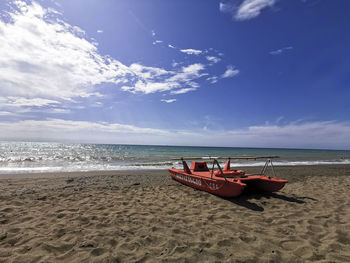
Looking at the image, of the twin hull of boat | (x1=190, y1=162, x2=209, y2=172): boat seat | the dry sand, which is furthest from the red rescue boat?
(x1=190, y1=162, x2=209, y2=172): boat seat

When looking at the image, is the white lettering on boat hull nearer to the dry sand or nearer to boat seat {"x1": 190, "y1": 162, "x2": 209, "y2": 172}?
boat seat {"x1": 190, "y1": 162, "x2": 209, "y2": 172}

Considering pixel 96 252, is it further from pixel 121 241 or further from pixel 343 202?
pixel 343 202

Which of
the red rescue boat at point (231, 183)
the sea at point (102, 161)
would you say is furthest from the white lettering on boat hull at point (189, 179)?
the sea at point (102, 161)

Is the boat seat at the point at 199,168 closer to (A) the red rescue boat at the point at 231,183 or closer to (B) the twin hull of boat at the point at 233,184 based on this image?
(A) the red rescue boat at the point at 231,183

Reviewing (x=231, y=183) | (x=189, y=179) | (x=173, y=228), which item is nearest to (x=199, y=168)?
(x=189, y=179)

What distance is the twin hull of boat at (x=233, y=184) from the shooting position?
6.00m

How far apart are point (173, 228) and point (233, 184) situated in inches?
116

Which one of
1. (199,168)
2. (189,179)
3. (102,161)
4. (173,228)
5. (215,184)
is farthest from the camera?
(102,161)

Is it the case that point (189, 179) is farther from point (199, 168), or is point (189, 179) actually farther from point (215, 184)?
point (215, 184)

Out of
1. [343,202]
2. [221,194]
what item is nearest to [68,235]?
[221,194]

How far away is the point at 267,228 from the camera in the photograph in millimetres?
3963

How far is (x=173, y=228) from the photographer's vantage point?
3908 mm

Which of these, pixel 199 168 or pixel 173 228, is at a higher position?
pixel 199 168

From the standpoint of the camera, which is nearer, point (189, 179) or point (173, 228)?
point (173, 228)
